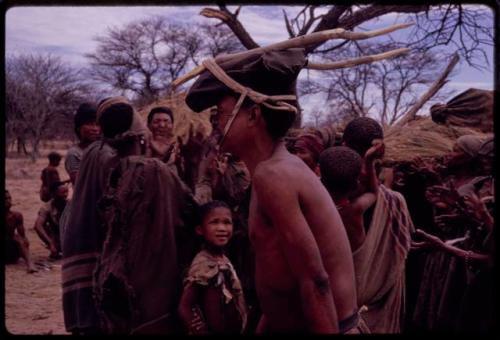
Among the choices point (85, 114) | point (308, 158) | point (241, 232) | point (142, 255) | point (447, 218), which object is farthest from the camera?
point (85, 114)

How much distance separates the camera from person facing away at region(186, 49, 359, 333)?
209 centimetres

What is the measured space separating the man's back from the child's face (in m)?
0.86

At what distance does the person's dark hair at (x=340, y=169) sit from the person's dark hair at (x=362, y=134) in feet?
1.20

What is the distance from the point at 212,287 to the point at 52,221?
8.03 m

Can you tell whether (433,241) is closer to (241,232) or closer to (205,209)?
(241,232)

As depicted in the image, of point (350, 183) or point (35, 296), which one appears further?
point (35, 296)

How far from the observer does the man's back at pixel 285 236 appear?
7.09ft

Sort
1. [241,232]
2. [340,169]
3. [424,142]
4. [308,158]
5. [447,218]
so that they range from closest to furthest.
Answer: [340,169], [447,218], [241,232], [308,158], [424,142]

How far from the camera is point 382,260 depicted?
345 cm

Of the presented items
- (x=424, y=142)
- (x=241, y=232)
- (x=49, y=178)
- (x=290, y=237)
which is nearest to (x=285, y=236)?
(x=290, y=237)

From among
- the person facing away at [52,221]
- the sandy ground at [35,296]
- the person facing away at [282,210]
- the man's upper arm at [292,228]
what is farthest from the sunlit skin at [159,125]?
the person facing away at [52,221]

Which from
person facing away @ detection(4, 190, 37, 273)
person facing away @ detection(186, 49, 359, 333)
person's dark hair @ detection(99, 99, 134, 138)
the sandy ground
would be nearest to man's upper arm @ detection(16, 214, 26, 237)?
person facing away @ detection(4, 190, 37, 273)

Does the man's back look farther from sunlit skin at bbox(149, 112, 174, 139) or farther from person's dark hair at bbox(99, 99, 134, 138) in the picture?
sunlit skin at bbox(149, 112, 174, 139)

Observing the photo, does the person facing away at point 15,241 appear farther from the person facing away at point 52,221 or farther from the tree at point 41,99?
the tree at point 41,99
